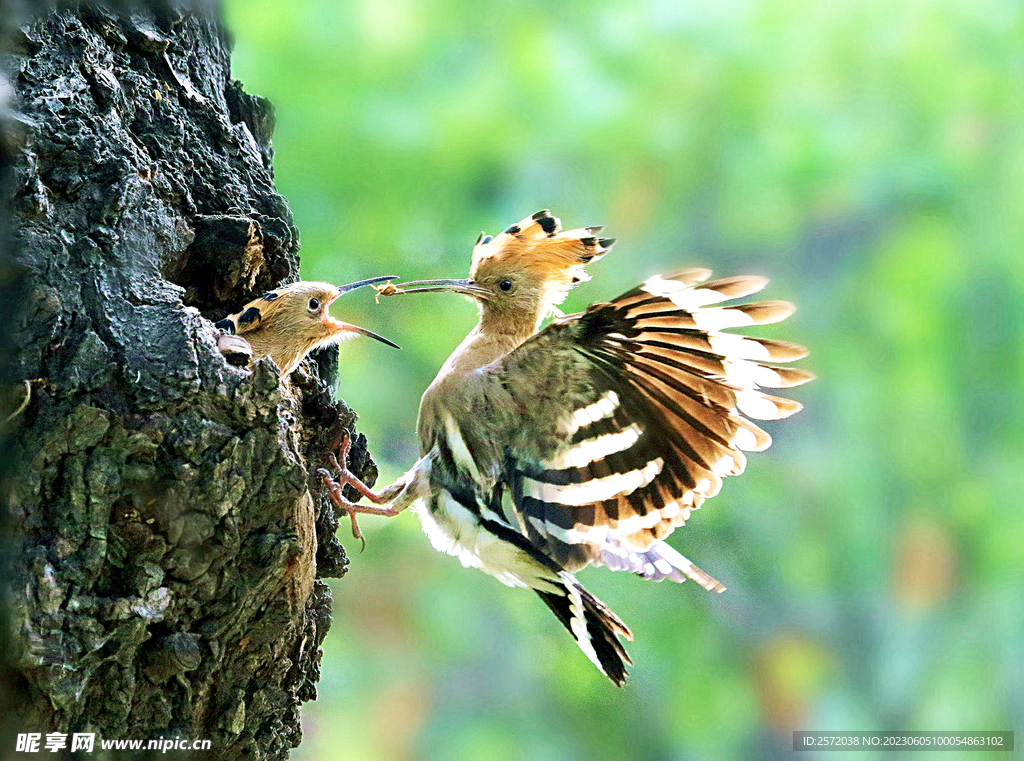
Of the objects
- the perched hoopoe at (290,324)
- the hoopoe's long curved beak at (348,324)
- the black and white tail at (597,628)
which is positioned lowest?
the black and white tail at (597,628)

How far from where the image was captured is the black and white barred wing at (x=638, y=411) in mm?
1918

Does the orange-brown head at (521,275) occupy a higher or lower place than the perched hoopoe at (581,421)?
higher

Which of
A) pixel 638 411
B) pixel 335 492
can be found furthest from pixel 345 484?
pixel 638 411

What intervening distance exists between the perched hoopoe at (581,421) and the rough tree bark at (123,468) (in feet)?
1.48

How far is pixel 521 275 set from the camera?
2.47 m

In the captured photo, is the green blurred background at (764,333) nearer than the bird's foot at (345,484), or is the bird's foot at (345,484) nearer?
the bird's foot at (345,484)

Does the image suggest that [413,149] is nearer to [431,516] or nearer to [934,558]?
[431,516]

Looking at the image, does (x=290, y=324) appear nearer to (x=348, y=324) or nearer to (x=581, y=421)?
(x=348, y=324)

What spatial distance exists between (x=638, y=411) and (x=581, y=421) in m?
0.13

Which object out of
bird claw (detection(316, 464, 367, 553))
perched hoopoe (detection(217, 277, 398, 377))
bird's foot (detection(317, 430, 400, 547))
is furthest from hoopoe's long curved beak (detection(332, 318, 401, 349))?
bird claw (detection(316, 464, 367, 553))

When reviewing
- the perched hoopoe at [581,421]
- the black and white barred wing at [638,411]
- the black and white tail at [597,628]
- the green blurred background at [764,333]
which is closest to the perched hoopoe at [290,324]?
the perched hoopoe at [581,421]

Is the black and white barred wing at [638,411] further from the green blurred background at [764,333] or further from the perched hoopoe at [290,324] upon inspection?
the green blurred background at [764,333]

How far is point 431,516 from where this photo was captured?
2350 millimetres

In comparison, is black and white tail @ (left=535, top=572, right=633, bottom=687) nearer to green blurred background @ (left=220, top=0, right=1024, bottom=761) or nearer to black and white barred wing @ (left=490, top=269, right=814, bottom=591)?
black and white barred wing @ (left=490, top=269, right=814, bottom=591)
